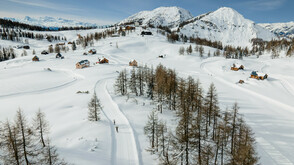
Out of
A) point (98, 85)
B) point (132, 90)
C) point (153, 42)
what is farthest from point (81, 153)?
point (153, 42)

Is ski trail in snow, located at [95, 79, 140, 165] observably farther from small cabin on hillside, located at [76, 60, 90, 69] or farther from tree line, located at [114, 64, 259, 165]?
small cabin on hillside, located at [76, 60, 90, 69]

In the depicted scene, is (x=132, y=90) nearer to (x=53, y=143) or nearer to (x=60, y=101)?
(x=60, y=101)

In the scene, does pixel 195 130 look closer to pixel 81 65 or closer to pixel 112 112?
pixel 112 112

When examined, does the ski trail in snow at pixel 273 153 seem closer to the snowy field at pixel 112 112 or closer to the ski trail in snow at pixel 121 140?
the snowy field at pixel 112 112

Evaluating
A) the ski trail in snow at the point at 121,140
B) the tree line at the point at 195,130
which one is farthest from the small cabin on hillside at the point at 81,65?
the ski trail in snow at the point at 121,140

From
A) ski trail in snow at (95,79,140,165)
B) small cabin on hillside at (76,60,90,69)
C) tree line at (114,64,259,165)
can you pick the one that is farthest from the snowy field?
small cabin on hillside at (76,60,90,69)

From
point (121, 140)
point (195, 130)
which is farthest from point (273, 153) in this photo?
point (121, 140)

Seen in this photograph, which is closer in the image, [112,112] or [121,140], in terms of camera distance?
[121,140]
